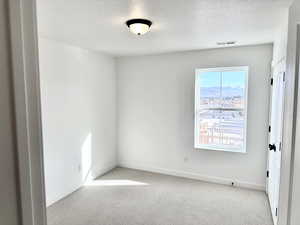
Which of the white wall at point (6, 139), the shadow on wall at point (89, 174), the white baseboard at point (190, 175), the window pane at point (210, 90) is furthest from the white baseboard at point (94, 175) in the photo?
the white wall at point (6, 139)

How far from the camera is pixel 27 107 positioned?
18.7 inches

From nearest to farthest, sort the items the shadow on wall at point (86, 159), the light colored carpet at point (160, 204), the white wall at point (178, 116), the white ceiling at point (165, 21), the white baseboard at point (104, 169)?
the white ceiling at point (165, 21) → the light colored carpet at point (160, 204) → the white wall at point (178, 116) → the shadow on wall at point (86, 159) → the white baseboard at point (104, 169)

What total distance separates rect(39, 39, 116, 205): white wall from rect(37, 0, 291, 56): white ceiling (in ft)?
1.31

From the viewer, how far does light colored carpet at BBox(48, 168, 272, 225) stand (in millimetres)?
2824

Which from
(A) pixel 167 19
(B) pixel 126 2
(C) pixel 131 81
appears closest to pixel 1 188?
(B) pixel 126 2

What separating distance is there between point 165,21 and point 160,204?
2.62 metres

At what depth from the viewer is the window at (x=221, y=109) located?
12.5ft

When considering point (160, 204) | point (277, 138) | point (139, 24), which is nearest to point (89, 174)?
point (160, 204)

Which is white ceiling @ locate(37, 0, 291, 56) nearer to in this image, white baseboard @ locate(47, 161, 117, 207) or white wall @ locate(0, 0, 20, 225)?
white wall @ locate(0, 0, 20, 225)

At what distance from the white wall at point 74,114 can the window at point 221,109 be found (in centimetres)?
196

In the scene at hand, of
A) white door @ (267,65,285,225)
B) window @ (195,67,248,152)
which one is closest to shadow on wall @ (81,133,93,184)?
window @ (195,67,248,152)

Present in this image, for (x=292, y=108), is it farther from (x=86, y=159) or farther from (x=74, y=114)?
(x=86, y=159)

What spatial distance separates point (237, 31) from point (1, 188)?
3049 mm

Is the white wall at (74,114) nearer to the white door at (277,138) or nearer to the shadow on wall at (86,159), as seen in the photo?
the shadow on wall at (86,159)
